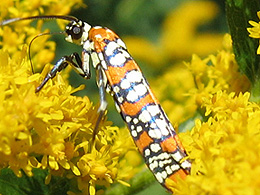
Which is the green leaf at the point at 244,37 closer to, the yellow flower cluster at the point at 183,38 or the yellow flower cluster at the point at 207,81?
Answer: the yellow flower cluster at the point at 207,81

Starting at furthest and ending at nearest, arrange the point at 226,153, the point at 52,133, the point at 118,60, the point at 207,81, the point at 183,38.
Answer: the point at 183,38
the point at 207,81
the point at 118,60
the point at 52,133
the point at 226,153

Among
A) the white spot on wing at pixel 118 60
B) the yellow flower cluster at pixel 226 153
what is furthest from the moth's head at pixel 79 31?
Answer: the yellow flower cluster at pixel 226 153

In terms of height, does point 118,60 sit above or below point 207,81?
above

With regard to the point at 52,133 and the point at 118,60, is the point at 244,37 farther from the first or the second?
the point at 52,133

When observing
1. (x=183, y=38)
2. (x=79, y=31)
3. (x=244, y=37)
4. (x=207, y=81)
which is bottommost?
(x=183, y=38)

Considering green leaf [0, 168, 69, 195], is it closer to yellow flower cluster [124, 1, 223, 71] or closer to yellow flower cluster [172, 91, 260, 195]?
yellow flower cluster [172, 91, 260, 195]

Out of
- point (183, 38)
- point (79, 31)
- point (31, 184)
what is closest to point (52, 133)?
point (31, 184)

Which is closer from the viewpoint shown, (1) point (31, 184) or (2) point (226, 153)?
(2) point (226, 153)
